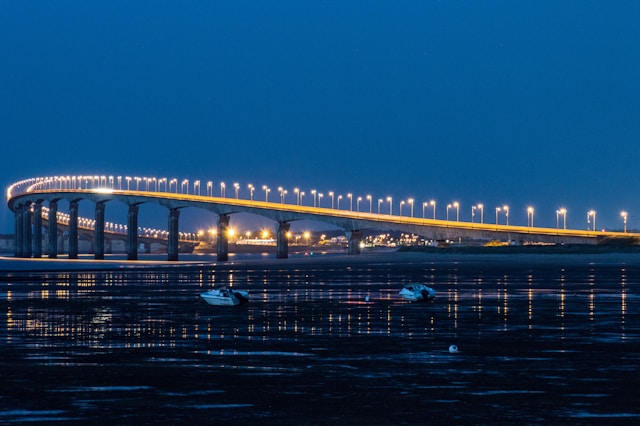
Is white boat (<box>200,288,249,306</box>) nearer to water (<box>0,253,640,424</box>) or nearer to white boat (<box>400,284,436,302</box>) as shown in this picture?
water (<box>0,253,640,424</box>)

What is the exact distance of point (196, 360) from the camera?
28375 millimetres

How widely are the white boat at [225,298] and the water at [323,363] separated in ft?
2.14

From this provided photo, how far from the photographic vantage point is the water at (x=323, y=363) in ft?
66.8

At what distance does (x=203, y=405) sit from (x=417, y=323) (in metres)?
20.1

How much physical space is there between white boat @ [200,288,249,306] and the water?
652 millimetres

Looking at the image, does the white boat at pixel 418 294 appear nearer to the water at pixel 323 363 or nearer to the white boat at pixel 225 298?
the water at pixel 323 363

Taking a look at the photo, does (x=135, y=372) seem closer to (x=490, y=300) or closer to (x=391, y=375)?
(x=391, y=375)

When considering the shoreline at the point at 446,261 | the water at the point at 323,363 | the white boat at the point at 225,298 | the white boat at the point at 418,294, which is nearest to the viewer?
the water at the point at 323,363

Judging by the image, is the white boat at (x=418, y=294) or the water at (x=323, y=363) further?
the white boat at (x=418, y=294)

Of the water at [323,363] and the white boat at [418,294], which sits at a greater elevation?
the white boat at [418,294]

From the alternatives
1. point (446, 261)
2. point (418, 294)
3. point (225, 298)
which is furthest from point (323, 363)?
point (446, 261)

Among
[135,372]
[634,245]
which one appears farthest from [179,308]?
[634,245]

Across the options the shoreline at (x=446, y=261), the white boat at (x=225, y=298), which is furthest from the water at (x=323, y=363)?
the shoreline at (x=446, y=261)

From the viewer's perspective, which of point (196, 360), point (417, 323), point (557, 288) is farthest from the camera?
point (557, 288)
